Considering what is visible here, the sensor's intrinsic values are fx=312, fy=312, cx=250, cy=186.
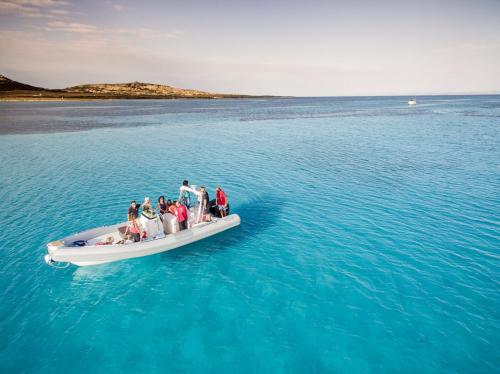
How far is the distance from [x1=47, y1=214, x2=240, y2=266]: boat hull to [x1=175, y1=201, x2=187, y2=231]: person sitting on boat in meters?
0.39

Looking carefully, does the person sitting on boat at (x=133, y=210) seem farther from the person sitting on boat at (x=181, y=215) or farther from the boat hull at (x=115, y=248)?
the person sitting on boat at (x=181, y=215)

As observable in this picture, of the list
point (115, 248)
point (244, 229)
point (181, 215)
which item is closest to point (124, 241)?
point (115, 248)

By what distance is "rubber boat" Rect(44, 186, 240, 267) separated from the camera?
1166 centimetres

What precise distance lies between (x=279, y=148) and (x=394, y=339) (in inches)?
1120

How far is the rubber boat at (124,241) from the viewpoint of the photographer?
1166 centimetres

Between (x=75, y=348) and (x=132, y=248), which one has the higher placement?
(x=132, y=248)

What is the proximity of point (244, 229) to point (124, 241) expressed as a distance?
5751 mm

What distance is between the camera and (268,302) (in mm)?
10445

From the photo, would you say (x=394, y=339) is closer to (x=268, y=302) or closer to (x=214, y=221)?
(x=268, y=302)

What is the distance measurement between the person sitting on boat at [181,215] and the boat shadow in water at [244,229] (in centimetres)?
97

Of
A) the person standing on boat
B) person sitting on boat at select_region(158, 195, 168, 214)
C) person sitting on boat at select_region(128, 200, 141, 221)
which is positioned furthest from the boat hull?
person sitting on boat at select_region(158, 195, 168, 214)

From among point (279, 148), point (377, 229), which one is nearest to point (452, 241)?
point (377, 229)

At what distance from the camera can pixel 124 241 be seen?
12.8 m

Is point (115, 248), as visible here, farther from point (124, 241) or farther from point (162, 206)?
point (162, 206)
